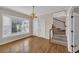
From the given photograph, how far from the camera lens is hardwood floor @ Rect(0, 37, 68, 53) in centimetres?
169

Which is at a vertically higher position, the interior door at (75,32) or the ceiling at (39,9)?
the ceiling at (39,9)

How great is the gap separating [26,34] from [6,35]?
1.40 ft

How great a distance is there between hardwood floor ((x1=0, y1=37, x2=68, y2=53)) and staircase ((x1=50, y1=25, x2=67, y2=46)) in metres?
0.09

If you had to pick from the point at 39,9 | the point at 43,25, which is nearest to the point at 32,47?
the point at 43,25

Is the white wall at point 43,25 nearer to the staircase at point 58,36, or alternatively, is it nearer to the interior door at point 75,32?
the staircase at point 58,36

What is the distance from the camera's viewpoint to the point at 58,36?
188cm

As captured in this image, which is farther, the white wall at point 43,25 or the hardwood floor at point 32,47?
the white wall at point 43,25

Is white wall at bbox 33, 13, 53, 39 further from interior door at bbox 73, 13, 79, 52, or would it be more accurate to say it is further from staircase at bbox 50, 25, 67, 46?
interior door at bbox 73, 13, 79, 52

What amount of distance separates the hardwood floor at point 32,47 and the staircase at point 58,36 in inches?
3.6

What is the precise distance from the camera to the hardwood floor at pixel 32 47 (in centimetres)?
169

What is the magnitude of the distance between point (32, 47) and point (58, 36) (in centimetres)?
61

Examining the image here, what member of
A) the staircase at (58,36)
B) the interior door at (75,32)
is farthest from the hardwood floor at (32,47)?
the interior door at (75,32)
